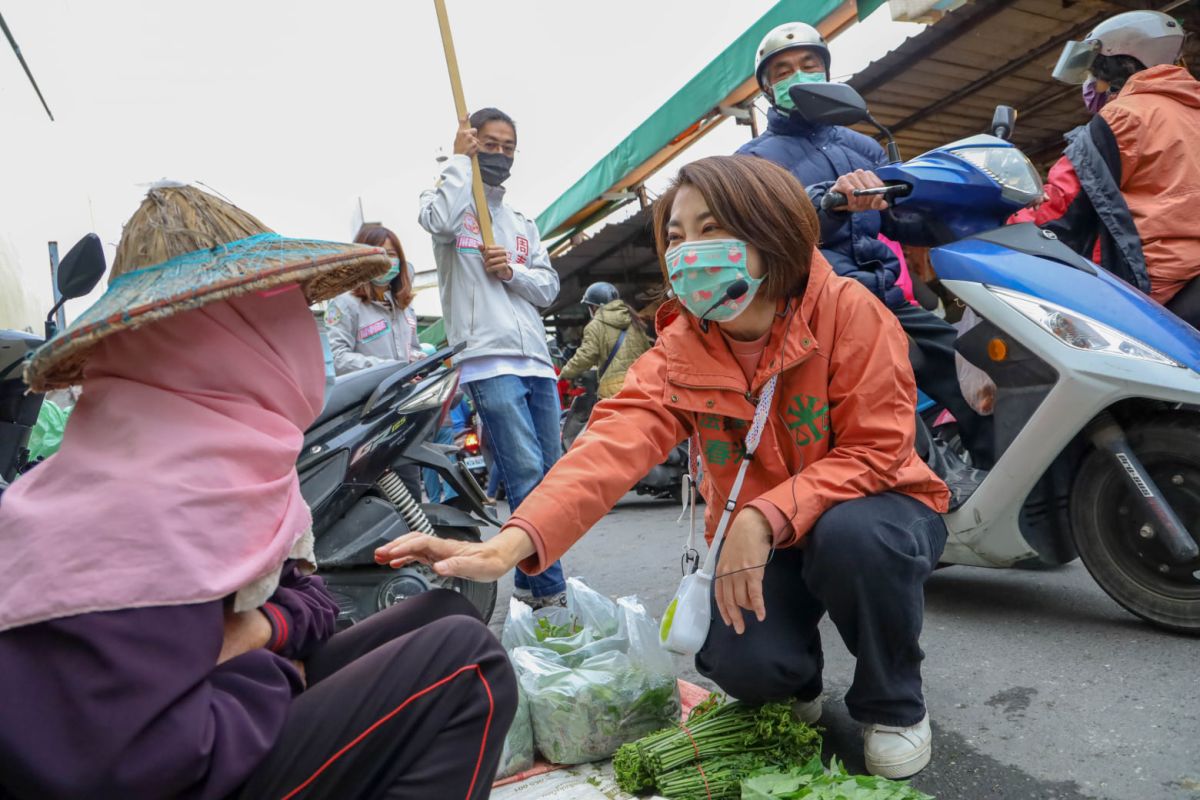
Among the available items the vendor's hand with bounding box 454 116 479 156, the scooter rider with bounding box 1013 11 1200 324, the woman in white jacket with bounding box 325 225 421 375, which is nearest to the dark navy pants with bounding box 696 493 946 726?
the scooter rider with bounding box 1013 11 1200 324

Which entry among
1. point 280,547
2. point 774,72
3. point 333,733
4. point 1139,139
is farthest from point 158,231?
point 1139,139

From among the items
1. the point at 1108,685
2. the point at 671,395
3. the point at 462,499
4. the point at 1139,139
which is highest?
the point at 1139,139

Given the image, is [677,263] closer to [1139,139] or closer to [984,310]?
[984,310]

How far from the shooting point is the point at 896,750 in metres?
1.79

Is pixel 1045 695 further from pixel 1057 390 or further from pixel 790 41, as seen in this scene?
pixel 790 41

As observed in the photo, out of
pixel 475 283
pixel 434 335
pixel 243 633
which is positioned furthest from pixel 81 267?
pixel 434 335

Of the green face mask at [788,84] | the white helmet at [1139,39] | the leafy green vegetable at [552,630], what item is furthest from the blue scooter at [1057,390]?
the leafy green vegetable at [552,630]

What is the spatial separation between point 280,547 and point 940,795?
4.83ft

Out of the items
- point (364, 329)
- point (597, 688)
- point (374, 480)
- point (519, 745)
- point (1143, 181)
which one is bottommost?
point (519, 745)

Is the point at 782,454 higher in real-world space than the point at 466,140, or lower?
lower

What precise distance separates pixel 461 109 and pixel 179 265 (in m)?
2.26

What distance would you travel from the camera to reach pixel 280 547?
115 cm

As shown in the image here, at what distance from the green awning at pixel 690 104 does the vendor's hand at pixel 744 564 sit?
378cm

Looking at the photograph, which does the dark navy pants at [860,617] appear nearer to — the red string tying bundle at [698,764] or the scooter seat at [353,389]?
the red string tying bundle at [698,764]
